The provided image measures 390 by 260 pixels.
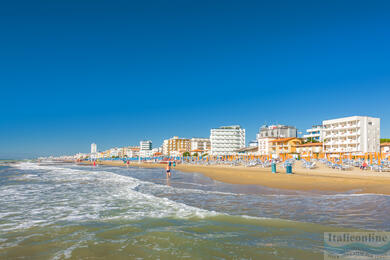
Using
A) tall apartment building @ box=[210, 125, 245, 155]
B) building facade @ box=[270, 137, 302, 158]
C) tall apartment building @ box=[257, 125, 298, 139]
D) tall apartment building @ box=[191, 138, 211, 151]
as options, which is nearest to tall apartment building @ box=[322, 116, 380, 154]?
building facade @ box=[270, 137, 302, 158]

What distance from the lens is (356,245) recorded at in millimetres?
4785

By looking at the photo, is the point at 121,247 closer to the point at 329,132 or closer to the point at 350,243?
the point at 350,243

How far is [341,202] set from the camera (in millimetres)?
9289

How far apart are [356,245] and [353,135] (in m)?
A: 62.8

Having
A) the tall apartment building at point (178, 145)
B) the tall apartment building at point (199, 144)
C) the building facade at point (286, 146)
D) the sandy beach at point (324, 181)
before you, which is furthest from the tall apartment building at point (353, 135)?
the tall apartment building at point (178, 145)

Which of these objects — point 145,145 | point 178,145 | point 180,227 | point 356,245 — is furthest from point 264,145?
point 145,145

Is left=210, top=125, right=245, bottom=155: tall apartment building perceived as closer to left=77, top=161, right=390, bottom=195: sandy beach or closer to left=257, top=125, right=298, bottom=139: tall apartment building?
left=257, top=125, right=298, bottom=139: tall apartment building

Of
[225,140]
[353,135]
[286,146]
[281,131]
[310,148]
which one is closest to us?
[353,135]

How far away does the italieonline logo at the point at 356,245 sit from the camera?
4312 mm

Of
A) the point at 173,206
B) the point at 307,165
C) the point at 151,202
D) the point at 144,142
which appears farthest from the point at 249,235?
the point at 144,142

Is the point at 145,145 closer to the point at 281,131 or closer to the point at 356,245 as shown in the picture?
the point at 281,131

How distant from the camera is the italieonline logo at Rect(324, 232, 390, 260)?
14.1 feet

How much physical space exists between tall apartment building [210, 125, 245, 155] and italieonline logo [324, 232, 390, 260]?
111763 millimetres

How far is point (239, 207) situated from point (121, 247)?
15.2 feet
